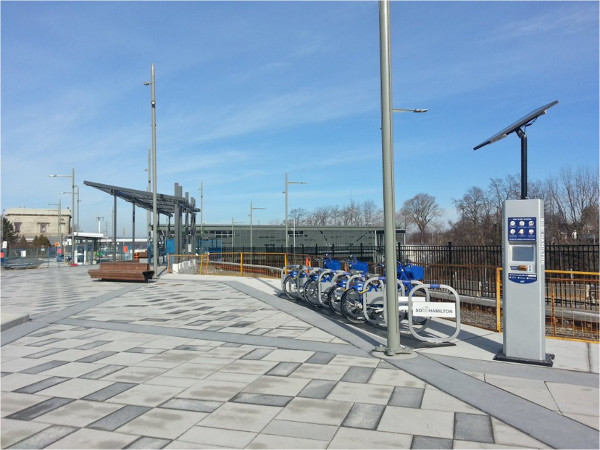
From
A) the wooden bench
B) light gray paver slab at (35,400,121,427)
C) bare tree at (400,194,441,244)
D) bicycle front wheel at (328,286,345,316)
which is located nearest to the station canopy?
the wooden bench

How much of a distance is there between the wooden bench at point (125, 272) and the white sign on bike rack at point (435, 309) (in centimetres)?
1361

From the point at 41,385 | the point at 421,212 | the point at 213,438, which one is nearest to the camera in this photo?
the point at 213,438

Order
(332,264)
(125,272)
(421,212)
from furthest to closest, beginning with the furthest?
(421,212), (125,272), (332,264)

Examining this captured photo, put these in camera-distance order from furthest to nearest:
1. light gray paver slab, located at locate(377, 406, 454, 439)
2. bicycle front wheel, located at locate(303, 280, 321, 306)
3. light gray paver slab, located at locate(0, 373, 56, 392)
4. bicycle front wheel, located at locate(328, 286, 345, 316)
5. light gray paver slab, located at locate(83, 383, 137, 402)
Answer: bicycle front wheel, located at locate(303, 280, 321, 306) → bicycle front wheel, located at locate(328, 286, 345, 316) → light gray paver slab, located at locate(0, 373, 56, 392) → light gray paver slab, located at locate(83, 383, 137, 402) → light gray paver slab, located at locate(377, 406, 454, 439)

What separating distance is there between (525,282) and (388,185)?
7.20 feet

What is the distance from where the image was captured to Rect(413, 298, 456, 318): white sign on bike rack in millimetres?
7207

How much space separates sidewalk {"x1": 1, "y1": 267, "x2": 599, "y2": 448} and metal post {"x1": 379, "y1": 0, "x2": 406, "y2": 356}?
1.53 feet

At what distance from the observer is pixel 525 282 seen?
250 inches

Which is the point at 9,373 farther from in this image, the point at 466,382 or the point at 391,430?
the point at 466,382

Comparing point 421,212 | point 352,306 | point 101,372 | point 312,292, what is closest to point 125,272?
point 312,292

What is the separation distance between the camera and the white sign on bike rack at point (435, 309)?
7207mm

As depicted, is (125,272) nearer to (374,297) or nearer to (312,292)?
(312,292)

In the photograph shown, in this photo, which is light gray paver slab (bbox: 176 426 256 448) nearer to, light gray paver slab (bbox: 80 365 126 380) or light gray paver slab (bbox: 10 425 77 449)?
light gray paver slab (bbox: 10 425 77 449)

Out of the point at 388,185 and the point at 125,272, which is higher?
the point at 388,185
